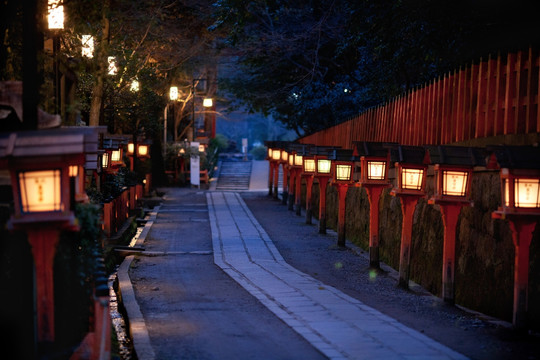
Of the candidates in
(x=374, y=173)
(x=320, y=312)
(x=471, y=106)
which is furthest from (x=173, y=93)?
(x=320, y=312)

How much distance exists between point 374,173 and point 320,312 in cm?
639

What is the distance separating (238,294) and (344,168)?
8.17 meters

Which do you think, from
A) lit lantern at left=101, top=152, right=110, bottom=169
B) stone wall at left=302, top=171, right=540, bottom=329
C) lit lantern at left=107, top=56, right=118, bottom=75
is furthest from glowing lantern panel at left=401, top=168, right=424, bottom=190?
lit lantern at left=107, top=56, right=118, bottom=75

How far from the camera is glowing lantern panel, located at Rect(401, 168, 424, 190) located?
1380 cm

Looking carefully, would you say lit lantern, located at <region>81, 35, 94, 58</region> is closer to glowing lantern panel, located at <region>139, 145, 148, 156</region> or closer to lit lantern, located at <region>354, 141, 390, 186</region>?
lit lantern, located at <region>354, 141, 390, 186</region>

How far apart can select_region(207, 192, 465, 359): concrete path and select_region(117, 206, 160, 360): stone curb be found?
2.08 m

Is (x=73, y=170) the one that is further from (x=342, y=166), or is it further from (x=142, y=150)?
(x=142, y=150)

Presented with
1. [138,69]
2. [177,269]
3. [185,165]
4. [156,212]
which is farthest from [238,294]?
[185,165]

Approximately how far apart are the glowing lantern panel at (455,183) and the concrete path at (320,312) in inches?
95.5

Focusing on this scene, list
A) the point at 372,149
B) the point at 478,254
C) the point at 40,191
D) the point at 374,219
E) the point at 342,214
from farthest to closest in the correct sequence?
1. the point at 342,214
2. the point at 374,219
3. the point at 372,149
4. the point at 478,254
5. the point at 40,191

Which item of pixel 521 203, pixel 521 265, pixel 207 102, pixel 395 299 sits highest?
pixel 207 102

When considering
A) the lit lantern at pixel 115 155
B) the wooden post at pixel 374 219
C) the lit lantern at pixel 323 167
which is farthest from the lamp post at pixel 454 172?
the lit lantern at pixel 115 155

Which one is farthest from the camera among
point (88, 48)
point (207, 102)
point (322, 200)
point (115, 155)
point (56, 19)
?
point (207, 102)

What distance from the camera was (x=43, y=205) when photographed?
271 inches
